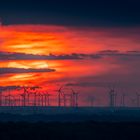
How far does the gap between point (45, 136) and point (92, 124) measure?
25438 millimetres

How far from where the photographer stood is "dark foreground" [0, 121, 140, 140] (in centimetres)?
11250

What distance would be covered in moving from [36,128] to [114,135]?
15255 millimetres

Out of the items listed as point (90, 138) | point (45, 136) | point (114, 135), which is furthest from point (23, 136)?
point (114, 135)

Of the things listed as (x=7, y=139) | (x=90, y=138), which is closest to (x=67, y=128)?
(x=90, y=138)

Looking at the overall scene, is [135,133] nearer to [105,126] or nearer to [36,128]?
[105,126]

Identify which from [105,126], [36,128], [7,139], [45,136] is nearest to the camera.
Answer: [7,139]

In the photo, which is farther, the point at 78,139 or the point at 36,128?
the point at 36,128

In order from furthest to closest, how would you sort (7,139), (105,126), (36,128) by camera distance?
(105,126), (36,128), (7,139)

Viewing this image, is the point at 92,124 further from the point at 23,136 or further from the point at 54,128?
the point at 23,136

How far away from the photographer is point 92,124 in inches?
5384

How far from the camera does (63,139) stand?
113188mm

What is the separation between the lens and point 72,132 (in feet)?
398

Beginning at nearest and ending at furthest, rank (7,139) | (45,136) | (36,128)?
(7,139) < (45,136) < (36,128)

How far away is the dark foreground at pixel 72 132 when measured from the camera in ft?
369
